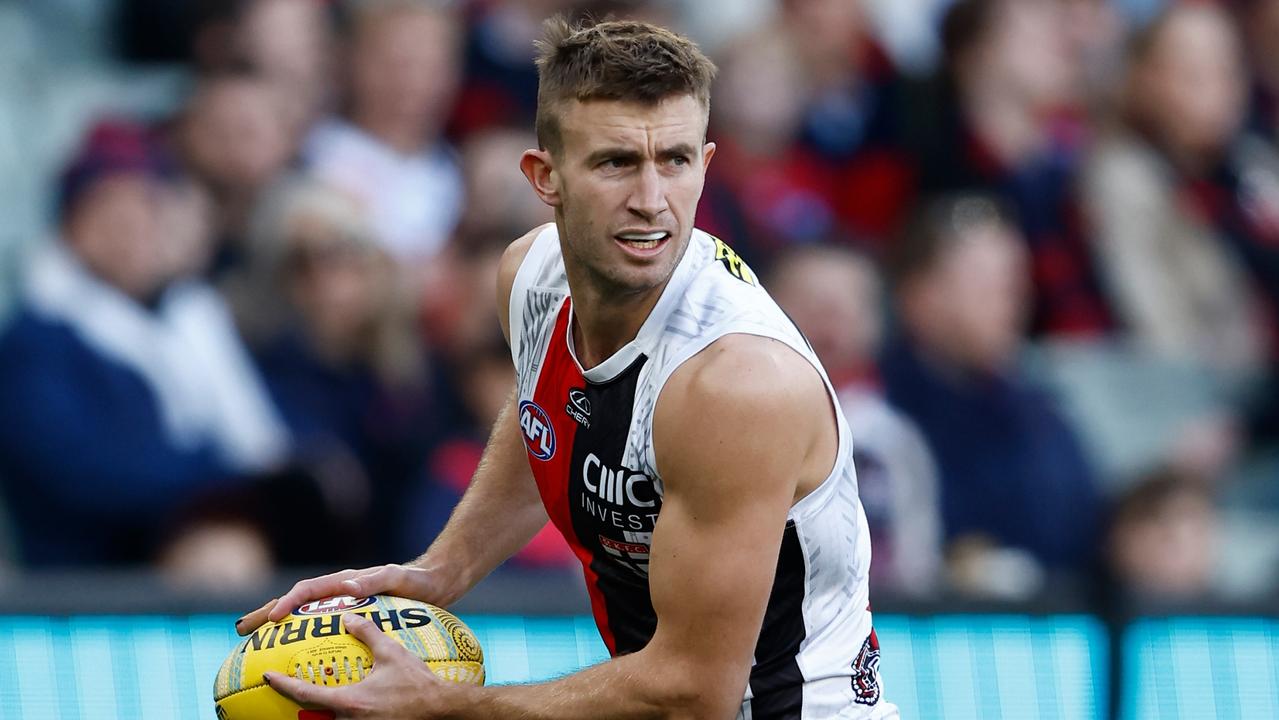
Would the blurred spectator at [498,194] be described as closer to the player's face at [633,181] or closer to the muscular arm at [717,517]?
the player's face at [633,181]

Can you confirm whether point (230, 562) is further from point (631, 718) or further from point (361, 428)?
point (631, 718)

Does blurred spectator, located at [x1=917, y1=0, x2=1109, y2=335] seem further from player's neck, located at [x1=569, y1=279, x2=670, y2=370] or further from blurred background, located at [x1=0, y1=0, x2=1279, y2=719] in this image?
player's neck, located at [x1=569, y1=279, x2=670, y2=370]

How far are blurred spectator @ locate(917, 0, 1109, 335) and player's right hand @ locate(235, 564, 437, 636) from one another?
17.9 feet

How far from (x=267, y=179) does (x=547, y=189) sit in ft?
14.4

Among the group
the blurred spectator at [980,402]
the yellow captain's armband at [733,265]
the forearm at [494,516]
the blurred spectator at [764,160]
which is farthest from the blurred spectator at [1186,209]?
the yellow captain's armband at [733,265]

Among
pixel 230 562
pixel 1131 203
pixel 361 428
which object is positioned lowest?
pixel 230 562

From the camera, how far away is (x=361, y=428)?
25.9 ft

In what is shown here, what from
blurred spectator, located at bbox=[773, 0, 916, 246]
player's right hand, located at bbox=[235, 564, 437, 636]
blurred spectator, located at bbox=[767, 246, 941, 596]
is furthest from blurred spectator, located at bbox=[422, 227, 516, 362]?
player's right hand, located at bbox=[235, 564, 437, 636]

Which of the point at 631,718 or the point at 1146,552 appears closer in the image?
the point at 631,718

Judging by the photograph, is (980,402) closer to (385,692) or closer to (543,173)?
(543,173)

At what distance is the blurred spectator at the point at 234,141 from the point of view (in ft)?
26.8

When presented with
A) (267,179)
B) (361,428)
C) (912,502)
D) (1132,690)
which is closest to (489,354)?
(361,428)

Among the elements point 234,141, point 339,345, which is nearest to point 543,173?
point 339,345

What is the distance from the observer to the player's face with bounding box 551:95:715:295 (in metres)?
3.81
